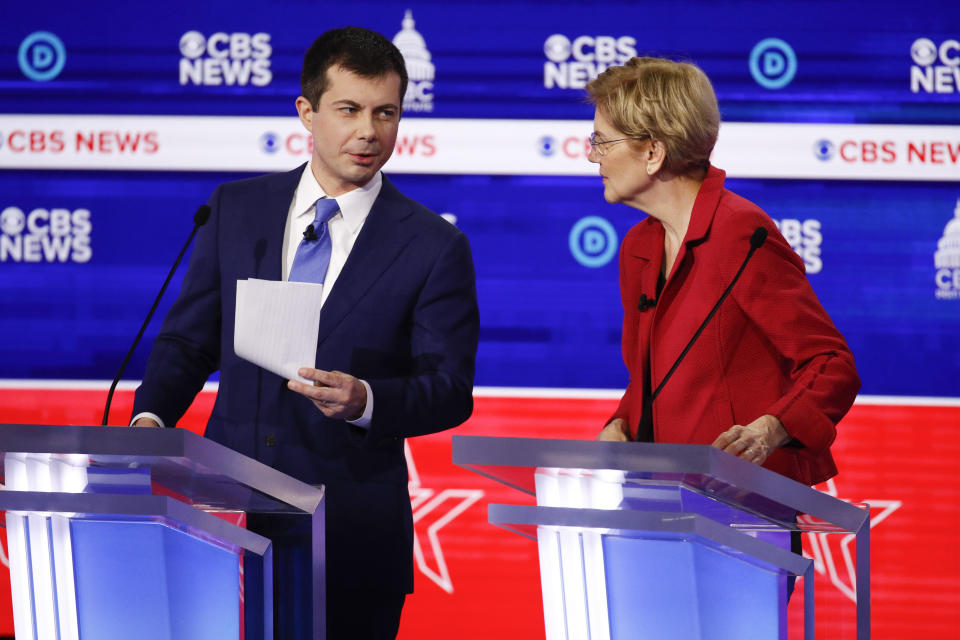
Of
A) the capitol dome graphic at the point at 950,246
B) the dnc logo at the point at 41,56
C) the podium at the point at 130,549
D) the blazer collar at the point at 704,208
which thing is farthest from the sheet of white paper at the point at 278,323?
the capitol dome graphic at the point at 950,246

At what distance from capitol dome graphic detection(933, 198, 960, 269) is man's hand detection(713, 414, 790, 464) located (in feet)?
6.87

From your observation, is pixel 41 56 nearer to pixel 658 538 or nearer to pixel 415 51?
pixel 415 51

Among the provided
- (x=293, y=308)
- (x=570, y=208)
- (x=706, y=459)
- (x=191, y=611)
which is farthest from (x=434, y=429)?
(x=570, y=208)

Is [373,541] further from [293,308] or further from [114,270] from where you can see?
[114,270]

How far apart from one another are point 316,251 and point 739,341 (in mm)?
888

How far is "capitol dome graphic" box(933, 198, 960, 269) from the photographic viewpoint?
3.92m

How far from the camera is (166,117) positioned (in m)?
4.01

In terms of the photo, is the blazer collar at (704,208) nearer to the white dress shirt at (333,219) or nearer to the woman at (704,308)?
the woman at (704,308)

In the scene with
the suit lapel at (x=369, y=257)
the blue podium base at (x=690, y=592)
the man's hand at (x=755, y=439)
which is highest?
the suit lapel at (x=369, y=257)

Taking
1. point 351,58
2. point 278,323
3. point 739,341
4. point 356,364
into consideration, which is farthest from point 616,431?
point 351,58

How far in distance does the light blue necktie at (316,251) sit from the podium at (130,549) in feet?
2.13

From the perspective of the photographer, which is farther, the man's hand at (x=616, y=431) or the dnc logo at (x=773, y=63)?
the dnc logo at (x=773, y=63)

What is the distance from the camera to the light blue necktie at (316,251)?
2430 mm

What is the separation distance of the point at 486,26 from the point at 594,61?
15.4 inches
